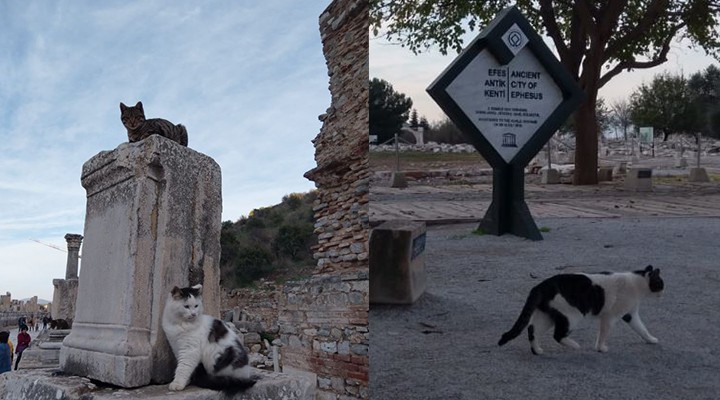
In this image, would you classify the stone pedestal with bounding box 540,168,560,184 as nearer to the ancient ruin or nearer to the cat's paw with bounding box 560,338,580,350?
the cat's paw with bounding box 560,338,580,350

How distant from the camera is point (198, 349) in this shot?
250 centimetres

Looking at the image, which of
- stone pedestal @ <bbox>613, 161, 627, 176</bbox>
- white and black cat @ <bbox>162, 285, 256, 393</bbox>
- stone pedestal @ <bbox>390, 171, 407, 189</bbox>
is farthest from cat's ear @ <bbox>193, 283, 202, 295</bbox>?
stone pedestal @ <bbox>613, 161, 627, 176</bbox>

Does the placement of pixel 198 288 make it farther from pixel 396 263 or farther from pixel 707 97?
pixel 707 97

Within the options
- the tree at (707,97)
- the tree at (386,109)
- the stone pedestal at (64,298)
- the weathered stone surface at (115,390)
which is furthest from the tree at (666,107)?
the stone pedestal at (64,298)

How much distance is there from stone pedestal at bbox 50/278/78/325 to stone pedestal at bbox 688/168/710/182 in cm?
1157

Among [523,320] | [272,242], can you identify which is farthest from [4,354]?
[523,320]

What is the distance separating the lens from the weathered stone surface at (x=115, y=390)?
241 centimetres

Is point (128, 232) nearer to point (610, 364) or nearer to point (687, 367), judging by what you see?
point (610, 364)

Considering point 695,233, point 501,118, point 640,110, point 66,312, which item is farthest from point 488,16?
point 66,312

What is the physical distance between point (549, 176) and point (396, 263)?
0.98 metres

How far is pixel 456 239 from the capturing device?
2531 millimetres

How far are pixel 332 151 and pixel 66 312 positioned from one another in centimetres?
1089

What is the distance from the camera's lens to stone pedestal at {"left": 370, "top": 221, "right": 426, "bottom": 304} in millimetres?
2299

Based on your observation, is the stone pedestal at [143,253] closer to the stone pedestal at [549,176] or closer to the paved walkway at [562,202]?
the paved walkway at [562,202]
